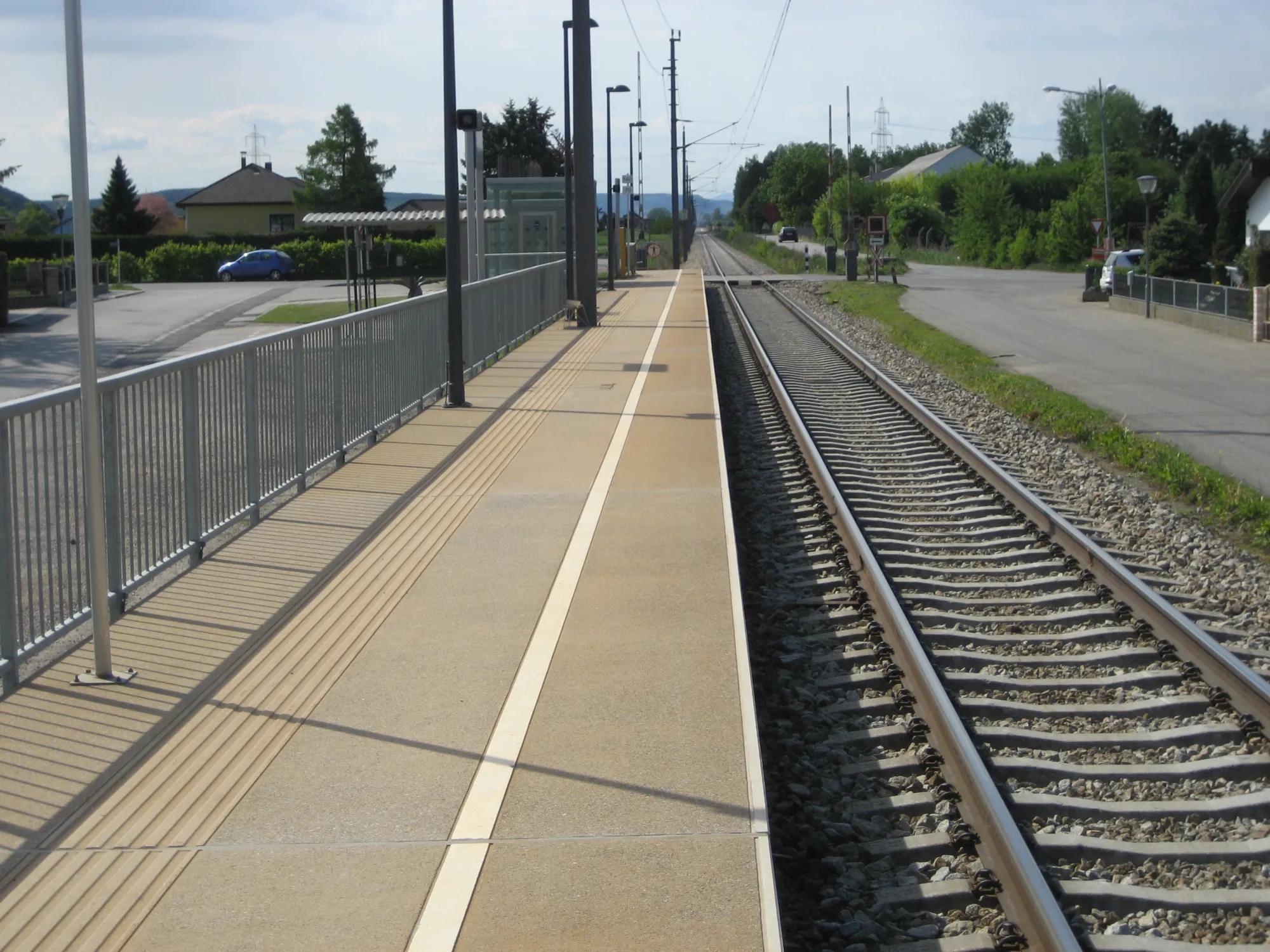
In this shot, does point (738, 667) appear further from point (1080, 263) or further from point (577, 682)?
point (1080, 263)

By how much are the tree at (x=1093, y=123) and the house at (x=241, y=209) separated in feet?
275

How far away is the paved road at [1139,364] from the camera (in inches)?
620

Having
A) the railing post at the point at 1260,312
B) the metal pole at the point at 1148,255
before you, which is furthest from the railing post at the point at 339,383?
the metal pole at the point at 1148,255

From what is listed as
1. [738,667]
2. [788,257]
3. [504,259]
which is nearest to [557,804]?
[738,667]

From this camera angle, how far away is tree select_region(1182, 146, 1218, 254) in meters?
63.0

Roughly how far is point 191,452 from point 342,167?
98.5 metres

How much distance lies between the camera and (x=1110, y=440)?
577 inches

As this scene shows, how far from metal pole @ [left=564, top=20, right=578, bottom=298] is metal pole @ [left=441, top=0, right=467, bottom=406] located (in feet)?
44.3

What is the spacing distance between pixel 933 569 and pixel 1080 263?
5931cm

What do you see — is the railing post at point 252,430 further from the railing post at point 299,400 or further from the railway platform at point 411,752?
the railing post at point 299,400

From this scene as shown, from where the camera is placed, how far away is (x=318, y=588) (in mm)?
7934

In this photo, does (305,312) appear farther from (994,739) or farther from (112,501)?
(994,739)

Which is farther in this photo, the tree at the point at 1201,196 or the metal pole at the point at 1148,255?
the tree at the point at 1201,196

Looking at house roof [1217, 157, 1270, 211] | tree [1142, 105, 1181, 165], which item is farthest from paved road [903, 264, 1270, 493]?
tree [1142, 105, 1181, 165]
